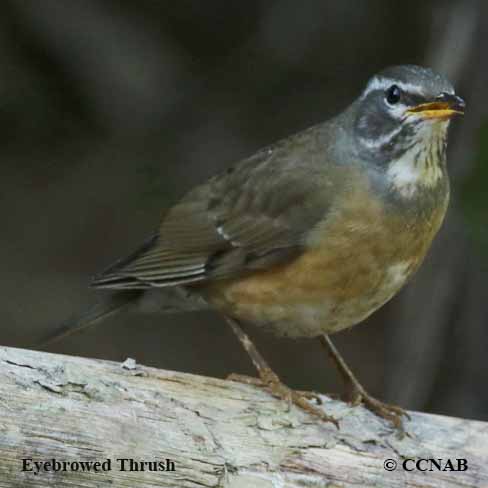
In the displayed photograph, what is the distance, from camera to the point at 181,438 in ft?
15.0

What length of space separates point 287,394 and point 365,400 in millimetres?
476

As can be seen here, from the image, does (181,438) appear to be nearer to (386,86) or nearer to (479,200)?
(386,86)

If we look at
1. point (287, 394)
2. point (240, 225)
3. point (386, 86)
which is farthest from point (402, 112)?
point (287, 394)

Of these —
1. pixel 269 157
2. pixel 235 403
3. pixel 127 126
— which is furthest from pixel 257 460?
pixel 127 126

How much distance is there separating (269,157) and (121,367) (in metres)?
1.45

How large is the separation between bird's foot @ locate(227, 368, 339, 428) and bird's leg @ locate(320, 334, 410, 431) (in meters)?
0.28

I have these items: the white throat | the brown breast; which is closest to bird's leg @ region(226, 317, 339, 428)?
the brown breast

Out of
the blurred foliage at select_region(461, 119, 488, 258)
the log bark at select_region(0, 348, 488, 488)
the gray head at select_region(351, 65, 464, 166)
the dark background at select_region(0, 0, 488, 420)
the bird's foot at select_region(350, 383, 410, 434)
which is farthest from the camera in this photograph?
the dark background at select_region(0, 0, 488, 420)

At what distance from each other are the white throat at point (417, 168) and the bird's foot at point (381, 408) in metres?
0.96

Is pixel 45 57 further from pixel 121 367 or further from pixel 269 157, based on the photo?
pixel 121 367

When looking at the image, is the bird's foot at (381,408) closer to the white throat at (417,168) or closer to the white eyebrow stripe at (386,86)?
the white throat at (417,168)

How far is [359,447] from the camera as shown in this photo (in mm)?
4852

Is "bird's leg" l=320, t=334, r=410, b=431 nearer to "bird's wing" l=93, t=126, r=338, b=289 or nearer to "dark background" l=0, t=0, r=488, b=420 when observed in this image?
"bird's wing" l=93, t=126, r=338, b=289

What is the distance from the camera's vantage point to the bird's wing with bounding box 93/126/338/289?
5.42 metres
